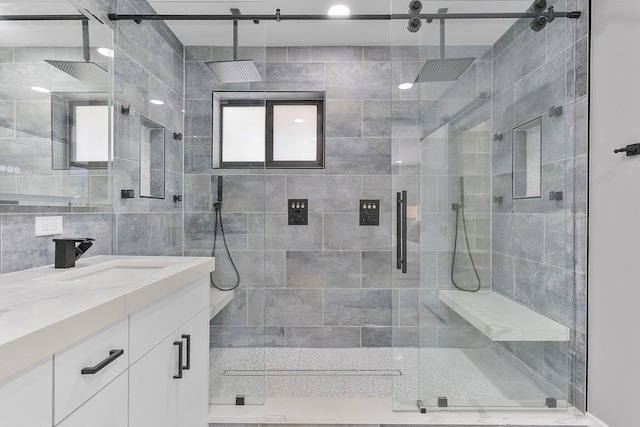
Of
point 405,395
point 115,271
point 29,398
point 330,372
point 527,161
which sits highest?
point 527,161

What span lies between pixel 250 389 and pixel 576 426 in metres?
1.68

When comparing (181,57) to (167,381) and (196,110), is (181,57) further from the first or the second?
(167,381)

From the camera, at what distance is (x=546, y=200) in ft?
6.40

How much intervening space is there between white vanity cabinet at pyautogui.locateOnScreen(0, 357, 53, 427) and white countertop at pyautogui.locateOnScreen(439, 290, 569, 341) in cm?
171

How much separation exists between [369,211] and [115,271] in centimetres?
191

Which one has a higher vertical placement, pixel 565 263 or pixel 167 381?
pixel 565 263

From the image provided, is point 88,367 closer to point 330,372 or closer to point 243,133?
point 243,133

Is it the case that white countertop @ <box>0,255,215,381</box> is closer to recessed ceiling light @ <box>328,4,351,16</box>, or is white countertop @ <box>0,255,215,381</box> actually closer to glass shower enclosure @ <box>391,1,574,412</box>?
glass shower enclosure @ <box>391,1,574,412</box>

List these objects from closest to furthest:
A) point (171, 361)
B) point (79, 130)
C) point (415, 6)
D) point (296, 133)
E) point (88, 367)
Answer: point (88, 367) < point (171, 361) < point (79, 130) < point (415, 6) < point (296, 133)

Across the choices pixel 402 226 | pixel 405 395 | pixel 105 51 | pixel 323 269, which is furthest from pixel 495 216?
A: pixel 105 51

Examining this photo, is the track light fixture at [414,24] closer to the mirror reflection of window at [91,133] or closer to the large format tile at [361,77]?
the large format tile at [361,77]

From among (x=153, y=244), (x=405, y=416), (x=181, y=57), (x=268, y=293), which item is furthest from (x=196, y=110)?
(x=405, y=416)

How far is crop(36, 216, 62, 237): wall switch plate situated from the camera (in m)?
1.46

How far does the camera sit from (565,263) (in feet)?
6.40
